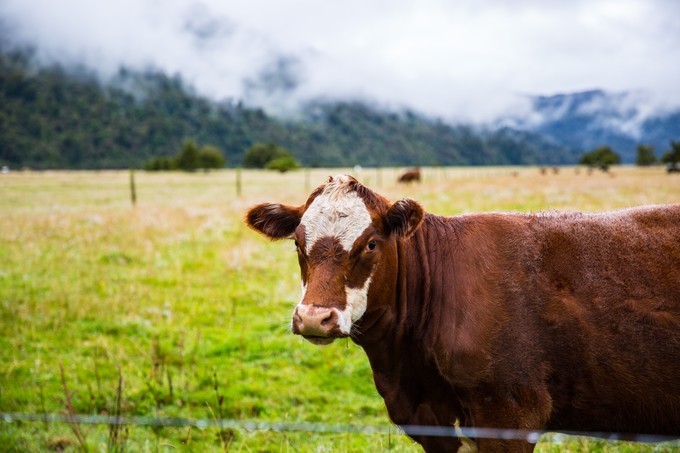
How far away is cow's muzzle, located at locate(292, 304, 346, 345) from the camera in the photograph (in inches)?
120

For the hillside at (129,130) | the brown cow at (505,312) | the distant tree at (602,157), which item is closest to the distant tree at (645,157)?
the distant tree at (602,157)

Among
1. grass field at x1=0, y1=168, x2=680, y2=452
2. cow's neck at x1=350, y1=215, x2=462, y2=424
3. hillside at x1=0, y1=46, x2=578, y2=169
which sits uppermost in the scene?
hillside at x1=0, y1=46, x2=578, y2=169

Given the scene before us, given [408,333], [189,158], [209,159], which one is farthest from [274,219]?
[189,158]

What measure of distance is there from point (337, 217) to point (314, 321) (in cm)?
83

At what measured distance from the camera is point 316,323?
3.05m

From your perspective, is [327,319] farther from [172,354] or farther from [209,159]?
[209,159]

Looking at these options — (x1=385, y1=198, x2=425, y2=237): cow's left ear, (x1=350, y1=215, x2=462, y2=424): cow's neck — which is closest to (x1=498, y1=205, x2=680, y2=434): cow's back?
(x1=350, y1=215, x2=462, y2=424): cow's neck

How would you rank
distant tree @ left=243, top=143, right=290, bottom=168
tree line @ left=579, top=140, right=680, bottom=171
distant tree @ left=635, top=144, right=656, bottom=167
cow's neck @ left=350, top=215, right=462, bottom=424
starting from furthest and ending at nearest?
distant tree @ left=243, top=143, right=290, bottom=168 < distant tree @ left=635, top=144, right=656, bottom=167 < tree line @ left=579, top=140, right=680, bottom=171 < cow's neck @ left=350, top=215, right=462, bottom=424

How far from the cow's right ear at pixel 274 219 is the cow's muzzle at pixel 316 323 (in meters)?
1.08

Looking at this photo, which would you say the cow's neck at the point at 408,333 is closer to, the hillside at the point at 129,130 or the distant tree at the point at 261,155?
the distant tree at the point at 261,155

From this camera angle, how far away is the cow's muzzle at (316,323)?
3055mm

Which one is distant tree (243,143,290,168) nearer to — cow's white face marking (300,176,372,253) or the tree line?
the tree line

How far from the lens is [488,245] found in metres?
3.76

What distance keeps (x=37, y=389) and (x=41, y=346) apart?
144 cm
